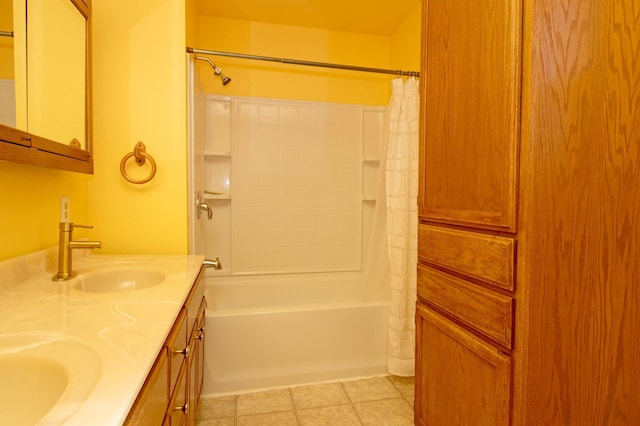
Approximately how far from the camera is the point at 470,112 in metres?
1.06

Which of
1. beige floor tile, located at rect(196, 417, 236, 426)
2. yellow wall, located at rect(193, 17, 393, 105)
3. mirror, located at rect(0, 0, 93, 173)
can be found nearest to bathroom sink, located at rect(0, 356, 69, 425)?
mirror, located at rect(0, 0, 93, 173)

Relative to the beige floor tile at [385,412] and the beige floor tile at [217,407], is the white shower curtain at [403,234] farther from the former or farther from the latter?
the beige floor tile at [217,407]

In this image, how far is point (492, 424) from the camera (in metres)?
0.97

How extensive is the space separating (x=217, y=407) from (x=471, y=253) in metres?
1.53

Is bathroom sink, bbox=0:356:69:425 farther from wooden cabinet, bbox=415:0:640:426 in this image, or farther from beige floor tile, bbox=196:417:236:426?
beige floor tile, bbox=196:417:236:426

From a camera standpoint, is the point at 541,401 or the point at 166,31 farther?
the point at 166,31

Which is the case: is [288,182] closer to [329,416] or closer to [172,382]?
[329,416]

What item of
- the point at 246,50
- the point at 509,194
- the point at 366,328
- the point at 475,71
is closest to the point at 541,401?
the point at 509,194

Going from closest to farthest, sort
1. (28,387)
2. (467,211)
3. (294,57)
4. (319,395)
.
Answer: (28,387) < (467,211) < (319,395) < (294,57)

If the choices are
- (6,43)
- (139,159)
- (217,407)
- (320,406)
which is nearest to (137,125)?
(139,159)

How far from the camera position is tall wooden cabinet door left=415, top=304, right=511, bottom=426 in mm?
950

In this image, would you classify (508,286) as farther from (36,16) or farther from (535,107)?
(36,16)

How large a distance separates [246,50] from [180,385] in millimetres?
2463

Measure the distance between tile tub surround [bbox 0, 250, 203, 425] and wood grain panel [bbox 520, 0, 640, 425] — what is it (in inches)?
35.2
